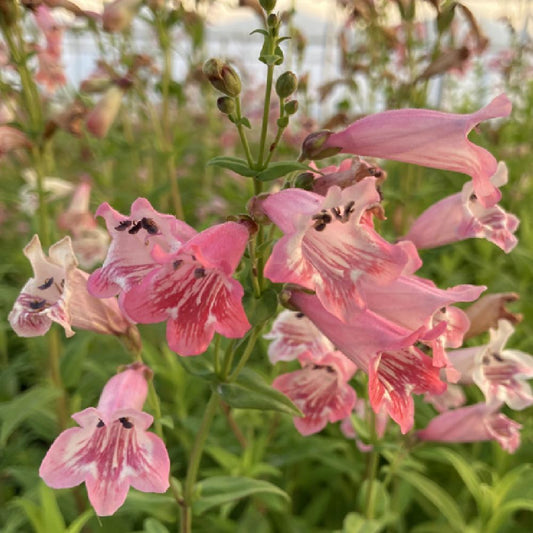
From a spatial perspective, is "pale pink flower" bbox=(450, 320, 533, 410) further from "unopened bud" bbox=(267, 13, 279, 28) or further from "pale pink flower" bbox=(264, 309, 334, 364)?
"unopened bud" bbox=(267, 13, 279, 28)

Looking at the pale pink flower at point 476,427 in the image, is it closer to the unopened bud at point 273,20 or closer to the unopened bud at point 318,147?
the unopened bud at point 318,147

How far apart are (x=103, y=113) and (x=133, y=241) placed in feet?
4.81

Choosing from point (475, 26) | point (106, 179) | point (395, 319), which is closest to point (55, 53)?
point (106, 179)

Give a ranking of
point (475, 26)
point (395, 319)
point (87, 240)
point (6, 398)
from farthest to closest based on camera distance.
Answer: point (87, 240) → point (6, 398) → point (475, 26) → point (395, 319)

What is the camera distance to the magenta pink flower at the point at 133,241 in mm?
992

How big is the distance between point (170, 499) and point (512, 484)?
1094mm

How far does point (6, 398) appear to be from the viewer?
2.54 meters

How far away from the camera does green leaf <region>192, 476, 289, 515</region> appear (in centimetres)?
140

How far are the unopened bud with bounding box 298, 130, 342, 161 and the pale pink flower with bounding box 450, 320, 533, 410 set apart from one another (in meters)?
0.76

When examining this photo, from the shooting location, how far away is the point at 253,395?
3.98ft

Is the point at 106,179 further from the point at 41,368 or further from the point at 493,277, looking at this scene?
the point at 493,277


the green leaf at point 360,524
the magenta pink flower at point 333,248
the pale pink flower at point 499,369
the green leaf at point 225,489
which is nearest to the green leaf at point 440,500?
the green leaf at point 360,524

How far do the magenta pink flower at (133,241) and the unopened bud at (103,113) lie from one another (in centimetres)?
140

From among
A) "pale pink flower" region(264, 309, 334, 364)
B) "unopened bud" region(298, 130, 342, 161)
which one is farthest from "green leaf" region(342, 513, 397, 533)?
"unopened bud" region(298, 130, 342, 161)
